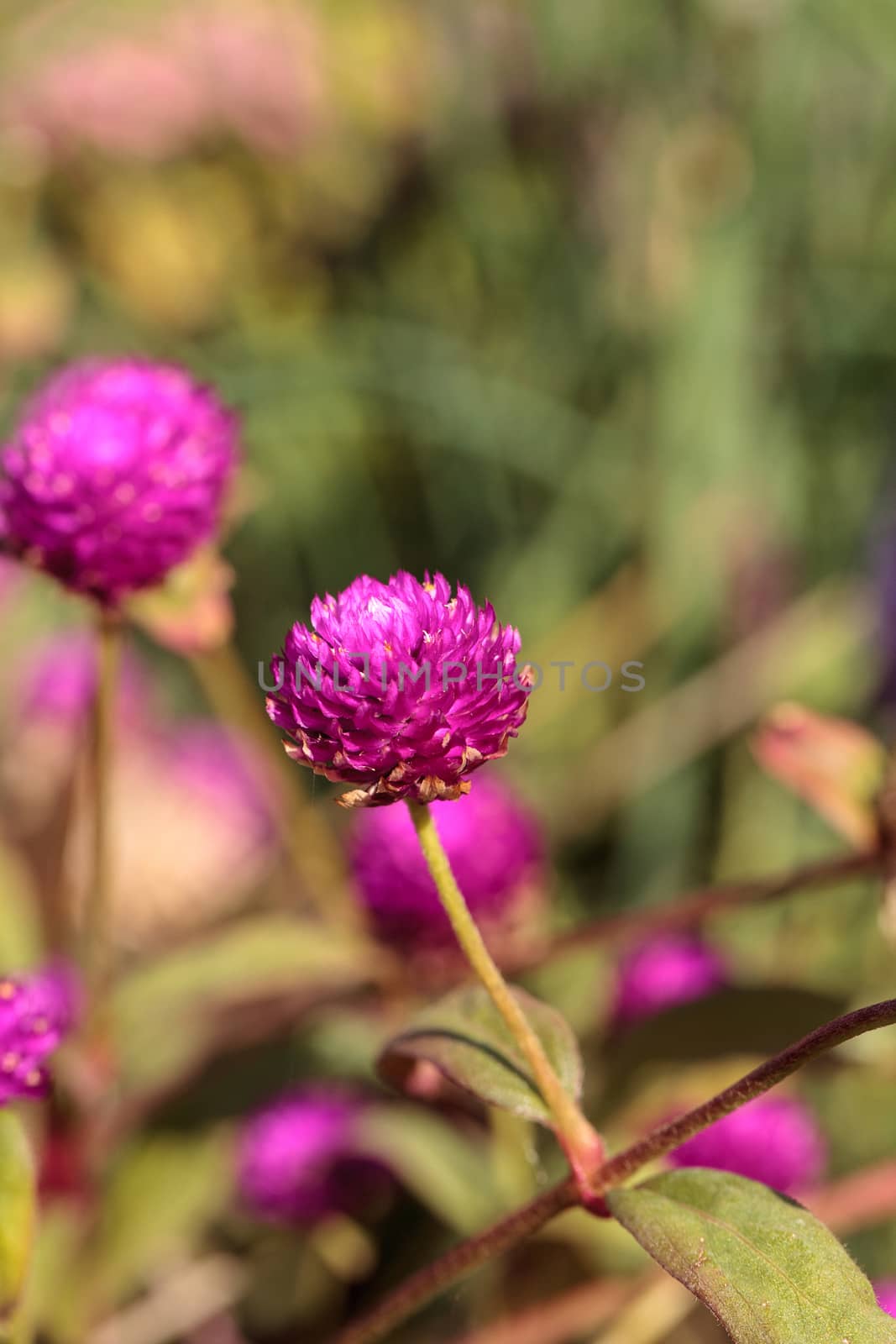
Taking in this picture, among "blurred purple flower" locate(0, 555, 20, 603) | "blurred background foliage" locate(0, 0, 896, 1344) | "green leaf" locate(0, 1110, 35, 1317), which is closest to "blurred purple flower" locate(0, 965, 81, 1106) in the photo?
"green leaf" locate(0, 1110, 35, 1317)

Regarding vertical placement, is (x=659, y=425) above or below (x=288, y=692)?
below

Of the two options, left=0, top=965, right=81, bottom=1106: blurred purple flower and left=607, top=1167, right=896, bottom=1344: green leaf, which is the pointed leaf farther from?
left=0, top=965, right=81, bottom=1106: blurred purple flower

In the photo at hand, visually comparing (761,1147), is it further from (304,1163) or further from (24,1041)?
(24,1041)

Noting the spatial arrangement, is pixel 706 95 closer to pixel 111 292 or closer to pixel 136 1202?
pixel 111 292

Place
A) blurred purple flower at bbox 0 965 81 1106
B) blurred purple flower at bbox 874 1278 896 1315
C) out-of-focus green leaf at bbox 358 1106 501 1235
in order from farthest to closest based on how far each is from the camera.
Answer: out-of-focus green leaf at bbox 358 1106 501 1235
blurred purple flower at bbox 874 1278 896 1315
blurred purple flower at bbox 0 965 81 1106

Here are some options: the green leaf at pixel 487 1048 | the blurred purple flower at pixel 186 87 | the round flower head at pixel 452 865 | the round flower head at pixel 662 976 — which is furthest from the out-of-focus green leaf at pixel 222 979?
the blurred purple flower at pixel 186 87

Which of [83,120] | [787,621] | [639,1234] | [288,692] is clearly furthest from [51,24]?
[639,1234]

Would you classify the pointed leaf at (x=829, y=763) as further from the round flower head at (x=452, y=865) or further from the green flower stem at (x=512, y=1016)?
the green flower stem at (x=512, y=1016)
